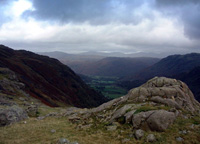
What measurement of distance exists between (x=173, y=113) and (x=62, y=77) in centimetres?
13014

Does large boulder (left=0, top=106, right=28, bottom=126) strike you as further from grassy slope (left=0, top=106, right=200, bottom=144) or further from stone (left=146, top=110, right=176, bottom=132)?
stone (left=146, top=110, right=176, bottom=132)

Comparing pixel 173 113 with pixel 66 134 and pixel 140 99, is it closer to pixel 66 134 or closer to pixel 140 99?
pixel 140 99

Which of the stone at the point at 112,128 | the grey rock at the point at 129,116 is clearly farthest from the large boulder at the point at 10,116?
the grey rock at the point at 129,116

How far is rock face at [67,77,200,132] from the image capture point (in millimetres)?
23203

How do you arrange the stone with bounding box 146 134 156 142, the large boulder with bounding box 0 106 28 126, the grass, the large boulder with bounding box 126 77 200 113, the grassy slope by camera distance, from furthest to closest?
the large boulder with bounding box 126 77 200 113 → the large boulder with bounding box 0 106 28 126 → the grass → the grassy slope → the stone with bounding box 146 134 156 142

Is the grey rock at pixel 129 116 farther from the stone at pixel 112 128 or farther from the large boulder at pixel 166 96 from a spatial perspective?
the large boulder at pixel 166 96

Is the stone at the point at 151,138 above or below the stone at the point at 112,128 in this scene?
above

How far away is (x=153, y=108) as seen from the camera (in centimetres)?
2591

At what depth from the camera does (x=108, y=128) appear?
2483 cm

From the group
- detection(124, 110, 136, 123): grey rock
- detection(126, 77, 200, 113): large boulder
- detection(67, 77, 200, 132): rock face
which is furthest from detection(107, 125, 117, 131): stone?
detection(126, 77, 200, 113): large boulder

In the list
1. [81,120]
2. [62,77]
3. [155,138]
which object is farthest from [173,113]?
[62,77]

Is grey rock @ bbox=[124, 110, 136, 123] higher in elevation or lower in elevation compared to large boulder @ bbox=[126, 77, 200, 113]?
lower

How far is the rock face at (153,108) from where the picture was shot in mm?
23203

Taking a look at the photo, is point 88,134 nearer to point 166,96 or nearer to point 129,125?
point 129,125
